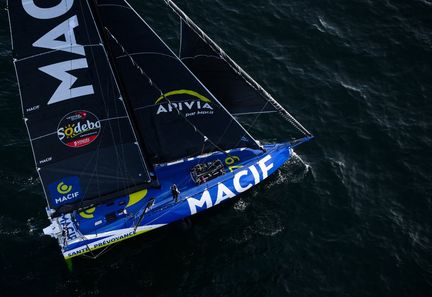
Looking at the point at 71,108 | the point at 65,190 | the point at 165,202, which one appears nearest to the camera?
the point at 71,108

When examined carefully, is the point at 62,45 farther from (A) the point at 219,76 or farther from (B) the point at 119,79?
(A) the point at 219,76

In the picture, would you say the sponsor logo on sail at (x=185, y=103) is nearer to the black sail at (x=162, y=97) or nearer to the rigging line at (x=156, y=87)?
the black sail at (x=162, y=97)

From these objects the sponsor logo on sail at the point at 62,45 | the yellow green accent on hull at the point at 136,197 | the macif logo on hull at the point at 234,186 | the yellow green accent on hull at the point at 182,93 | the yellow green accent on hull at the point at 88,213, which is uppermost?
the sponsor logo on sail at the point at 62,45

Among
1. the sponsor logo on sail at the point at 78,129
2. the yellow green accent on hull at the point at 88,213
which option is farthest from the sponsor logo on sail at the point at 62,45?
the yellow green accent on hull at the point at 88,213

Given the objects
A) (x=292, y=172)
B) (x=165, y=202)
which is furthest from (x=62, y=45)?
(x=292, y=172)

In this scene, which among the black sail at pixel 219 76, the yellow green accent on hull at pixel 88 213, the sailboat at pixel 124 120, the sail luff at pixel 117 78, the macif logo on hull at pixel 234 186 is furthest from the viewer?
the macif logo on hull at pixel 234 186

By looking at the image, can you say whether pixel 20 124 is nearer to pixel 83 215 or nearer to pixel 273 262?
pixel 83 215

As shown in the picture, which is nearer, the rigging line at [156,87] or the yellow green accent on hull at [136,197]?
the rigging line at [156,87]
